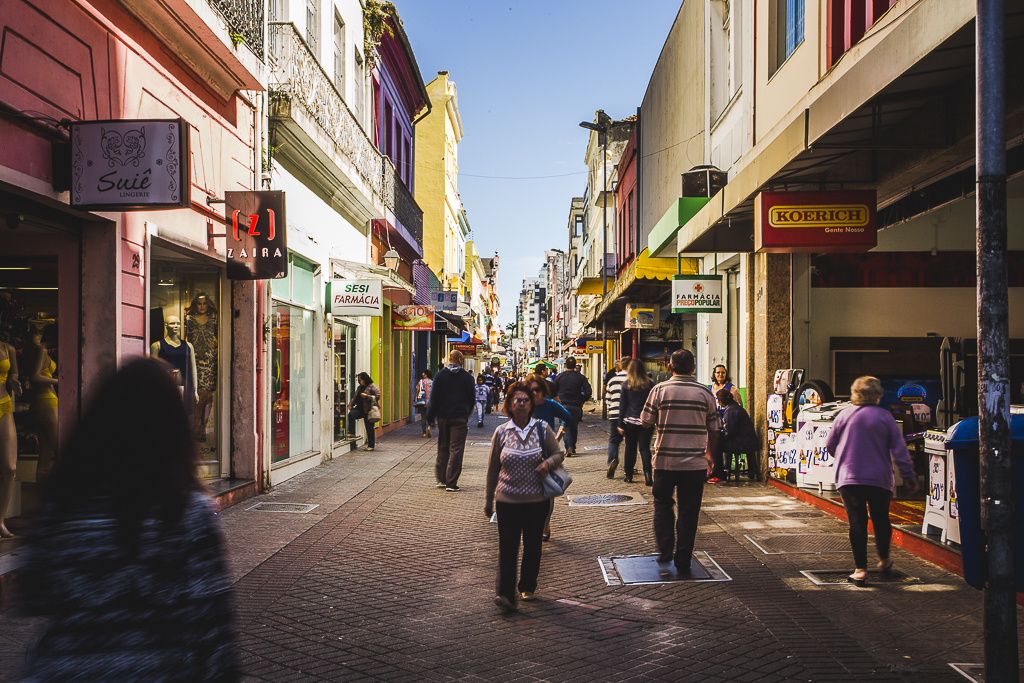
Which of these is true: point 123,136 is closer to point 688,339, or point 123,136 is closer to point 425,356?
point 688,339

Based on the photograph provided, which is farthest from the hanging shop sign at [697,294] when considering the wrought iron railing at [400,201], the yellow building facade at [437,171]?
the yellow building facade at [437,171]

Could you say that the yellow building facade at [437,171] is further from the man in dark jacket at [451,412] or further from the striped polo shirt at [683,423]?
the striped polo shirt at [683,423]

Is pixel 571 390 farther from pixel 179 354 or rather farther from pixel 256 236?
pixel 179 354

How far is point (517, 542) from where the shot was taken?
230 inches

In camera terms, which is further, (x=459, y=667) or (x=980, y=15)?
(x=459, y=667)

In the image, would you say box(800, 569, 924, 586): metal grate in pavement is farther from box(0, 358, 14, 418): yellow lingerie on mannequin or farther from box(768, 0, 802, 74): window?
box(768, 0, 802, 74): window

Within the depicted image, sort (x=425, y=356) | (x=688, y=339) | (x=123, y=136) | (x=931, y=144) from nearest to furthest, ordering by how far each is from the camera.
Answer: (x=123, y=136), (x=931, y=144), (x=688, y=339), (x=425, y=356)

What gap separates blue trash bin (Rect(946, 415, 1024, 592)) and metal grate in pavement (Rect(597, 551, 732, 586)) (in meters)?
2.23

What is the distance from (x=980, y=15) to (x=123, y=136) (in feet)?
19.0

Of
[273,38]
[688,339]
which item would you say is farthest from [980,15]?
[688,339]

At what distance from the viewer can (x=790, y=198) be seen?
950cm

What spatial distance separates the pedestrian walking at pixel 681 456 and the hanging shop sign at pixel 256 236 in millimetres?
5371

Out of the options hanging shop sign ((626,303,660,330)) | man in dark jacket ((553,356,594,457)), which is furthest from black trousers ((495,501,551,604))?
hanging shop sign ((626,303,660,330))

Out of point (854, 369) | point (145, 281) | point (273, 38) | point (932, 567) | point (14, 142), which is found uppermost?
point (273, 38)
